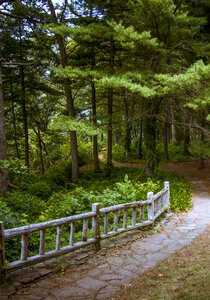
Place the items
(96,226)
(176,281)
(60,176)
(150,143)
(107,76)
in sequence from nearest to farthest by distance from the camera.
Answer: (176,281) → (96,226) → (107,76) → (150,143) → (60,176)

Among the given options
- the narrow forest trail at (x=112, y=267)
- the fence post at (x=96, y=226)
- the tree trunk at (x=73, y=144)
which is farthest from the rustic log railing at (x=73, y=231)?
the tree trunk at (x=73, y=144)

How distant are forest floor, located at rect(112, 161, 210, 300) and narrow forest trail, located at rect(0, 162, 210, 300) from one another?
0.11m

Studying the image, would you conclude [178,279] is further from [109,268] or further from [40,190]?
[40,190]

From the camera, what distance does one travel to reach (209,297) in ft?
13.5

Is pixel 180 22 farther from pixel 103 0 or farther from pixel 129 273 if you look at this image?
pixel 129 273

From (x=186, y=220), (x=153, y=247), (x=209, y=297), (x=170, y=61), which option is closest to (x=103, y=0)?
(x=170, y=61)

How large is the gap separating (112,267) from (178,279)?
1.26 meters

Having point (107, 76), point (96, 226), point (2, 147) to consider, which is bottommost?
point (96, 226)

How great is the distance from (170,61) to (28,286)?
1181 centimetres

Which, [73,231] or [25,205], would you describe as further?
[25,205]

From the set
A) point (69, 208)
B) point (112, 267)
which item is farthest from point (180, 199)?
point (112, 267)

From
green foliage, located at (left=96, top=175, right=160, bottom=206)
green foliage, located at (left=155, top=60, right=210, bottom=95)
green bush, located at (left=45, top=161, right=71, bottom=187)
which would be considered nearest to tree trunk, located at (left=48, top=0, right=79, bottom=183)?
green bush, located at (left=45, top=161, right=71, bottom=187)

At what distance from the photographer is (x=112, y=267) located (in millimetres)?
5719

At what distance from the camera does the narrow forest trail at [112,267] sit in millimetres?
4648
